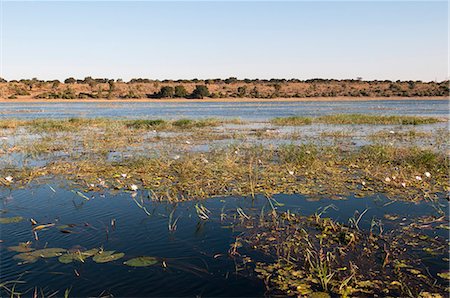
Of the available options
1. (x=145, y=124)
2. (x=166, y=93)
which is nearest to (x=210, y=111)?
(x=145, y=124)

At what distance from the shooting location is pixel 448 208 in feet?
23.1

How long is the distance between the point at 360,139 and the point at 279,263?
12.3 meters

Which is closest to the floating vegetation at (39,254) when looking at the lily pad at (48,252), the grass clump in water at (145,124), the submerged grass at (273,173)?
the lily pad at (48,252)

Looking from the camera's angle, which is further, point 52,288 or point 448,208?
point 448,208

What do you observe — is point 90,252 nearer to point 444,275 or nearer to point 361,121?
point 444,275

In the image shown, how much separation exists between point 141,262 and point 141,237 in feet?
3.08

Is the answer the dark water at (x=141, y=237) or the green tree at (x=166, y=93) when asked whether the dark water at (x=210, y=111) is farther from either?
the dark water at (x=141, y=237)

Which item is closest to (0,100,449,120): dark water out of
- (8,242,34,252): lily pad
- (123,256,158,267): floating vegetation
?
(8,242,34,252): lily pad

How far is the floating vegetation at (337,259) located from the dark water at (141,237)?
34cm

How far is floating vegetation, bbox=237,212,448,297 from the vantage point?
14.3ft

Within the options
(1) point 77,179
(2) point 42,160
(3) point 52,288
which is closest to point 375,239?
(3) point 52,288

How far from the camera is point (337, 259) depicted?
5.07m

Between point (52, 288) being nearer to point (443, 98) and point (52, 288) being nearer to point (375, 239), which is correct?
point (375, 239)

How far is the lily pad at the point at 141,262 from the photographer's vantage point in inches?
197
